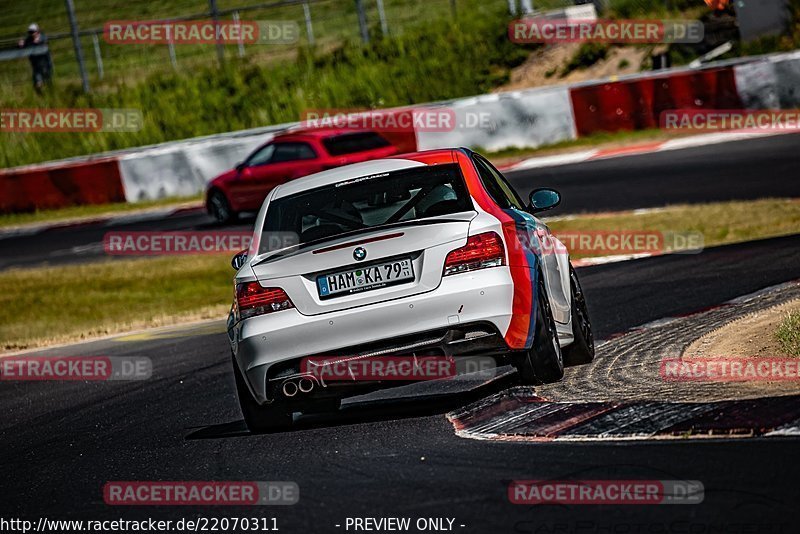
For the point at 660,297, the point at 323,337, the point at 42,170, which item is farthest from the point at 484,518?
the point at 42,170

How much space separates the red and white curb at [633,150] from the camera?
22731 millimetres

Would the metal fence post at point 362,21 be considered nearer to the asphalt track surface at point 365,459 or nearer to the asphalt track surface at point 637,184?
the asphalt track surface at point 637,184

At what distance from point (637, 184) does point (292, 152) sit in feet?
22.9

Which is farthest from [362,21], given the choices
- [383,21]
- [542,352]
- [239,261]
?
[542,352]

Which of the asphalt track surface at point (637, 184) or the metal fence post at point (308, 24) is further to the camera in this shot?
the metal fence post at point (308, 24)

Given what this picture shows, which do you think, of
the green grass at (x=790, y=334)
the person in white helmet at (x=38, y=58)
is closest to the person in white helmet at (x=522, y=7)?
the person in white helmet at (x=38, y=58)

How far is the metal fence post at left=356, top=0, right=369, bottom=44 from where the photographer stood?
31.9 metres

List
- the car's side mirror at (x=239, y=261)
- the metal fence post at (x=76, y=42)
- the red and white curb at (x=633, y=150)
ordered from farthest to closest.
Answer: the metal fence post at (x=76, y=42) → the red and white curb at (x=633, y=150) → the car's side mirror at (x=239, y=261)

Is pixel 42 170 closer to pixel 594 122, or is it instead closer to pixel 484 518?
pixel 594 122

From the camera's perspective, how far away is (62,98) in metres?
35.7

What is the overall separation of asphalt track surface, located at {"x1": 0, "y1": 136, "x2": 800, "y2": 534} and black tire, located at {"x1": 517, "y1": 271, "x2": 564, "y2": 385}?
39 centimetres

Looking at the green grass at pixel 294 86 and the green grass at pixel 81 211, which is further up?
the green grass at pixel 294 86

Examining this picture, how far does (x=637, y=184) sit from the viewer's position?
64.8 ft

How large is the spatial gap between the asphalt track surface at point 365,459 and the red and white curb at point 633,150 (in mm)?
11960
